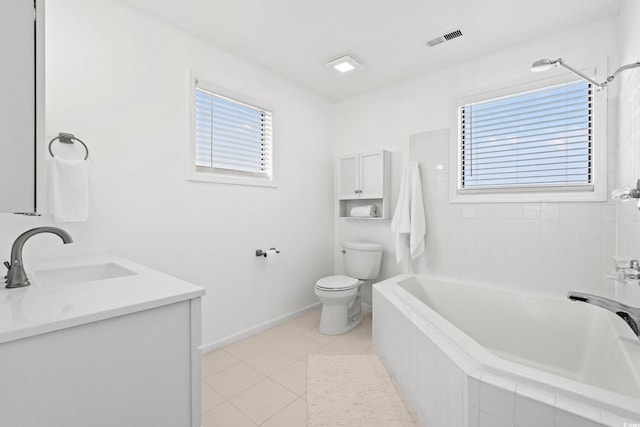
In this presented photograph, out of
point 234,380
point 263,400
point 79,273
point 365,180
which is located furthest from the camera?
point 365,180

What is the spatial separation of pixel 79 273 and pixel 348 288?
1934 mm

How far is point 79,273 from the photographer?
4.95ft

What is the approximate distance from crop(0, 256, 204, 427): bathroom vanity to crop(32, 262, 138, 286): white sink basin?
0.31 meters

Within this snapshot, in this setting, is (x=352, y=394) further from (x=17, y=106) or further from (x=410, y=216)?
(x=17, y=106)

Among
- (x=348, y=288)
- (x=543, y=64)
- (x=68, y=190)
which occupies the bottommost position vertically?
(x=348, y=288)

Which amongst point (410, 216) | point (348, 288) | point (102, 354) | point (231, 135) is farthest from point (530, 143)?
point (102, 354)

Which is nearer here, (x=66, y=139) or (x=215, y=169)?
(x=66, y=139)

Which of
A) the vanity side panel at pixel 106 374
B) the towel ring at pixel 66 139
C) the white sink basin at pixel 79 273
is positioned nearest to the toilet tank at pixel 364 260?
the white sink basin at pixel 79 273

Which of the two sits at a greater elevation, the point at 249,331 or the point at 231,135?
the point at 231,135

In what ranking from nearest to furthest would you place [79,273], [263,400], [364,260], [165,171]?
[79,273], [263,400], [165,171], [364,260]

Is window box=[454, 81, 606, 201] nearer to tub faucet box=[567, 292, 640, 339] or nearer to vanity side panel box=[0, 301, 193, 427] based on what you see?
tub faucet box=[567, 292, 640, 339]

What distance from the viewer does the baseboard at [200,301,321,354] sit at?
2377mm

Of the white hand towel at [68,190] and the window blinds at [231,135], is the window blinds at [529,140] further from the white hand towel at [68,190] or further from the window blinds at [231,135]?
the white hand towel at [68,190]

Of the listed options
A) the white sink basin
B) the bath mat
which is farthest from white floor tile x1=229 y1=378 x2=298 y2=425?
the white sink basin
